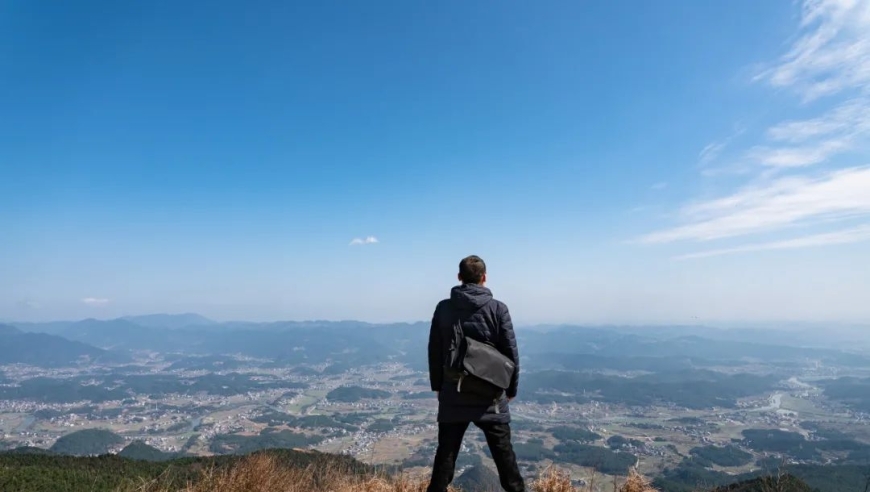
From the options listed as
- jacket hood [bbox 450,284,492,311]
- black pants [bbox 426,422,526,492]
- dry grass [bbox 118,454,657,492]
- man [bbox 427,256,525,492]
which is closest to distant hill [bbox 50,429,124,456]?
dry grass [bbox 118,454,657,492]

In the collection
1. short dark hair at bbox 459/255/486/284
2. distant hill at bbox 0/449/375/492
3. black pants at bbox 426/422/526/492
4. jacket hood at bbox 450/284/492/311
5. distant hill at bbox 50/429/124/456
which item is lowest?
distant hill at bbox 50/429/124/456

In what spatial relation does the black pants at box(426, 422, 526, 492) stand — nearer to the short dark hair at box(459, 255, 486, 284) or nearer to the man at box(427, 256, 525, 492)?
the man at box(427, 256, 525, 492)

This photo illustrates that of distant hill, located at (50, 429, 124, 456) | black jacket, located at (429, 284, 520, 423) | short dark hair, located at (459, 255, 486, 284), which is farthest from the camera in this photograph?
distant hill, located at (50, 429, 124, 456)

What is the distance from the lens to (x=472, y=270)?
144 inches

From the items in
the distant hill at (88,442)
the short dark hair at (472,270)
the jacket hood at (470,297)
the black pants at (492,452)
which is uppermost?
the short dark hair at (472,270)

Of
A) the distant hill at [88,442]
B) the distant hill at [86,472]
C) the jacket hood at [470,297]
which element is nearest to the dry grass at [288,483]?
the distant hill at [86,472]

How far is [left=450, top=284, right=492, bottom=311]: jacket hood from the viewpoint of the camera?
3.53m

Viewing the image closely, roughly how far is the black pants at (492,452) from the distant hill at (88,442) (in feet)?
230

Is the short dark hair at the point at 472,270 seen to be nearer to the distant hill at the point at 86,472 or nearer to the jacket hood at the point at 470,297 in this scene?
the jacket hood at the point at 470,297

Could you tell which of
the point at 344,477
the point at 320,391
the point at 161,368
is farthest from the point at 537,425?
the point at 161,368

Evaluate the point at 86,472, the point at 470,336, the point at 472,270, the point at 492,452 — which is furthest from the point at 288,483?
the point at 86,472

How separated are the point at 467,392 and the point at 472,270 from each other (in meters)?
0.95

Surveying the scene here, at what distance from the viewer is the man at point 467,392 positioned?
348 centimetres

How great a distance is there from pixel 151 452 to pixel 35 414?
234 ft
